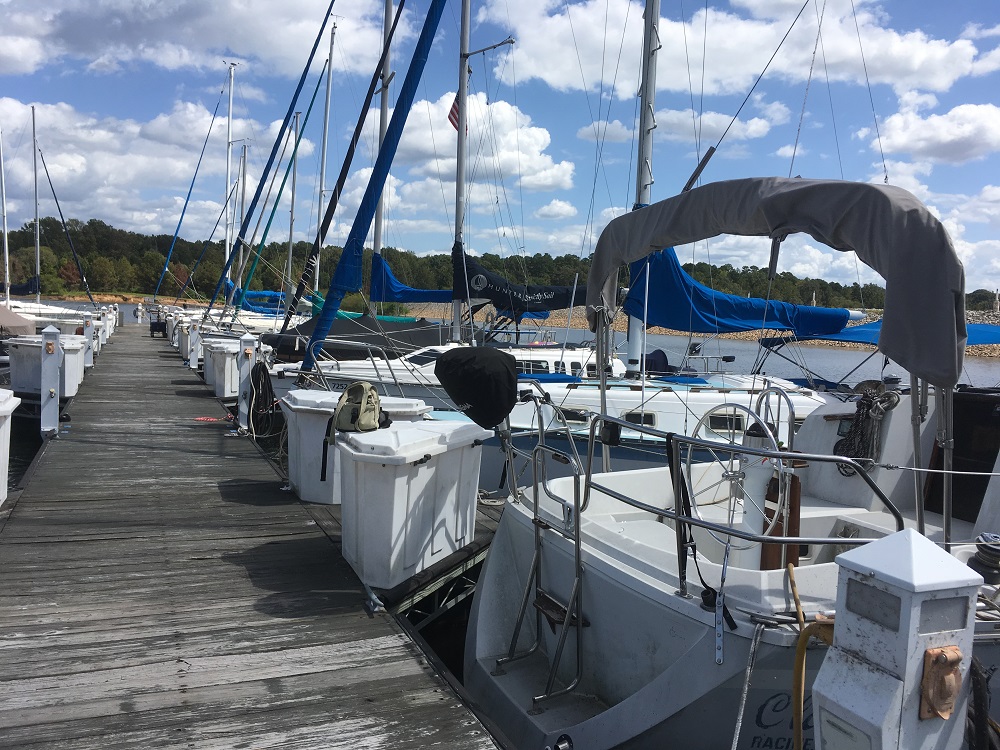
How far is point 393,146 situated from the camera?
1110 centimetres

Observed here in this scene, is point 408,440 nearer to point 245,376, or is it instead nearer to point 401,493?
point 401,493

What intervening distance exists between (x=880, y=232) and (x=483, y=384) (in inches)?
96.4

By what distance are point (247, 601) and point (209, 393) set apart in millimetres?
11696

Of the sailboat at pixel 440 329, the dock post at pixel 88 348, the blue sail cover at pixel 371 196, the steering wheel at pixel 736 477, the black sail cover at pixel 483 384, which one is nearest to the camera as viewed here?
the steering wheel at pixel 736 477

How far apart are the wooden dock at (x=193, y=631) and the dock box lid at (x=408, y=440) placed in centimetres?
96

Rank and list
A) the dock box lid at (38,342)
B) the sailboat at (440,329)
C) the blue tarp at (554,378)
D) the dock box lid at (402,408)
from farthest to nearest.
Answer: the dock box lid at (38,342), the sailboat at (440,329), the blue tarp at (554,378), the dock box lid at (402,408)

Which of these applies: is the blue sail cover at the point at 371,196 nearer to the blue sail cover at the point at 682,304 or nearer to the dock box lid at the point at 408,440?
the blue sail cover at the point at 682,304

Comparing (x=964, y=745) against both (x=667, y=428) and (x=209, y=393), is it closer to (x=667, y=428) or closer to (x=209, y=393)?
(x=667, y=428)

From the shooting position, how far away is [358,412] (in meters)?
5.76

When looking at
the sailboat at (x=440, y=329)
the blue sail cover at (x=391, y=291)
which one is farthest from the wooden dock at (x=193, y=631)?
the blue sail cover at (x=391, y=291)

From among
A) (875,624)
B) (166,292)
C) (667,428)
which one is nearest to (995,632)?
(875,624)

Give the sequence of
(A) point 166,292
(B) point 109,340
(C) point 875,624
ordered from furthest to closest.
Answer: (A) point 166,292 < (B) point 109,340 < (C) point 875,624

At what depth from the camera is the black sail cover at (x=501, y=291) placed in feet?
47.5

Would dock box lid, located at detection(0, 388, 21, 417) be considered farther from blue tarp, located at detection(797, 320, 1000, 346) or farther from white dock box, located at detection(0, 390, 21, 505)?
blue tarp, located at detection(797, 320, 1000, 346)
